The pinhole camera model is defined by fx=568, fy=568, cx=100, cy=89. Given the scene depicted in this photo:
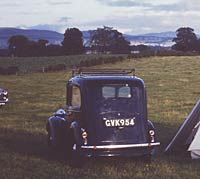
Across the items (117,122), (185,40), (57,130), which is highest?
(185,40)

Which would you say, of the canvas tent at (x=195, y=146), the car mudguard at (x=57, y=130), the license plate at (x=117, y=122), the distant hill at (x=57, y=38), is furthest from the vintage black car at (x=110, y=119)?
the distant hill at (x=57, y=38)

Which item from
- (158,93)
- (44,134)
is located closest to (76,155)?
(44,134)

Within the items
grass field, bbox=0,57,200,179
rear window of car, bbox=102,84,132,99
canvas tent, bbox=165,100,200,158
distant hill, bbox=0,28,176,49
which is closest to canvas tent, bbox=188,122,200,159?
canvas tent, bbox=165,100,200,158

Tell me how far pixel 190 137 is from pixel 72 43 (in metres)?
82.0

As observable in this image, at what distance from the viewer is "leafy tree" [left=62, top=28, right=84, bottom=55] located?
9425 cm

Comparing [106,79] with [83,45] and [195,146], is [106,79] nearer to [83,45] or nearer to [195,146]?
[195,146]

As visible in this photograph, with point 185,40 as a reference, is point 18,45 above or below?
below

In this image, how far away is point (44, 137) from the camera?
15.6 metres

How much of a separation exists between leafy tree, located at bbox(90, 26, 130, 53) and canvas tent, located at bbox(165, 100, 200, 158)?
84466mm

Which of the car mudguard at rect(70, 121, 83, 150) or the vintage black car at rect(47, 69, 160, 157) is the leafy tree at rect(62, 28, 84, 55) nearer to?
the vintage black car at rect(47, 69, 160, 157)

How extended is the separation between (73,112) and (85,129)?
101 centimetres

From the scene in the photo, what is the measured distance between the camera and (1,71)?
54719 millimetres

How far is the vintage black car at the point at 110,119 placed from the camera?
446 inches

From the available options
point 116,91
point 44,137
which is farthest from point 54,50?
point 116,91
